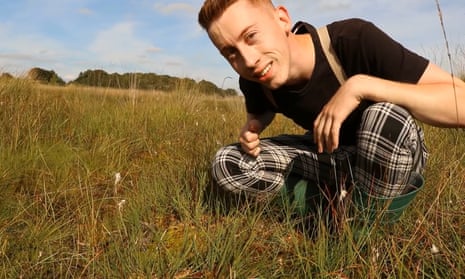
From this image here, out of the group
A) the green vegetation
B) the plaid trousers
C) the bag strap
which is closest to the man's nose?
the bag strap

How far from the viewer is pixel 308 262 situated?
127 cm

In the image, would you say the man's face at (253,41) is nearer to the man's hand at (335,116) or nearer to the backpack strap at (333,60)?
the backpack strap at (333,60)

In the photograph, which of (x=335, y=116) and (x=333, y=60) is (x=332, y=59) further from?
(x=335, y=116)

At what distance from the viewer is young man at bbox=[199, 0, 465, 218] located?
1.50 meters

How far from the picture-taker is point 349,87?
1492 mm

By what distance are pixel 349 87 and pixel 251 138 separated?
1.94ft

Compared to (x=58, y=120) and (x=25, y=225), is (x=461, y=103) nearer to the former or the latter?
(x=25, y=225)

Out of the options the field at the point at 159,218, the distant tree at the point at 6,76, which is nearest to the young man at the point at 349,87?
the field at the point at 159,218

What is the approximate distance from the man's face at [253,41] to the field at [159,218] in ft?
1.67

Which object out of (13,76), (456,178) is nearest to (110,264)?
(456,178)

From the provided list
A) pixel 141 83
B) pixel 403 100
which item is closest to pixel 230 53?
pixel 403 100

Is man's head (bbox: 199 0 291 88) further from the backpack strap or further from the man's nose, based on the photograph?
the backpack strap

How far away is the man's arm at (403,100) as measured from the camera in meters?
1.47

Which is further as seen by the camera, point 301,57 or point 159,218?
point 159,218
